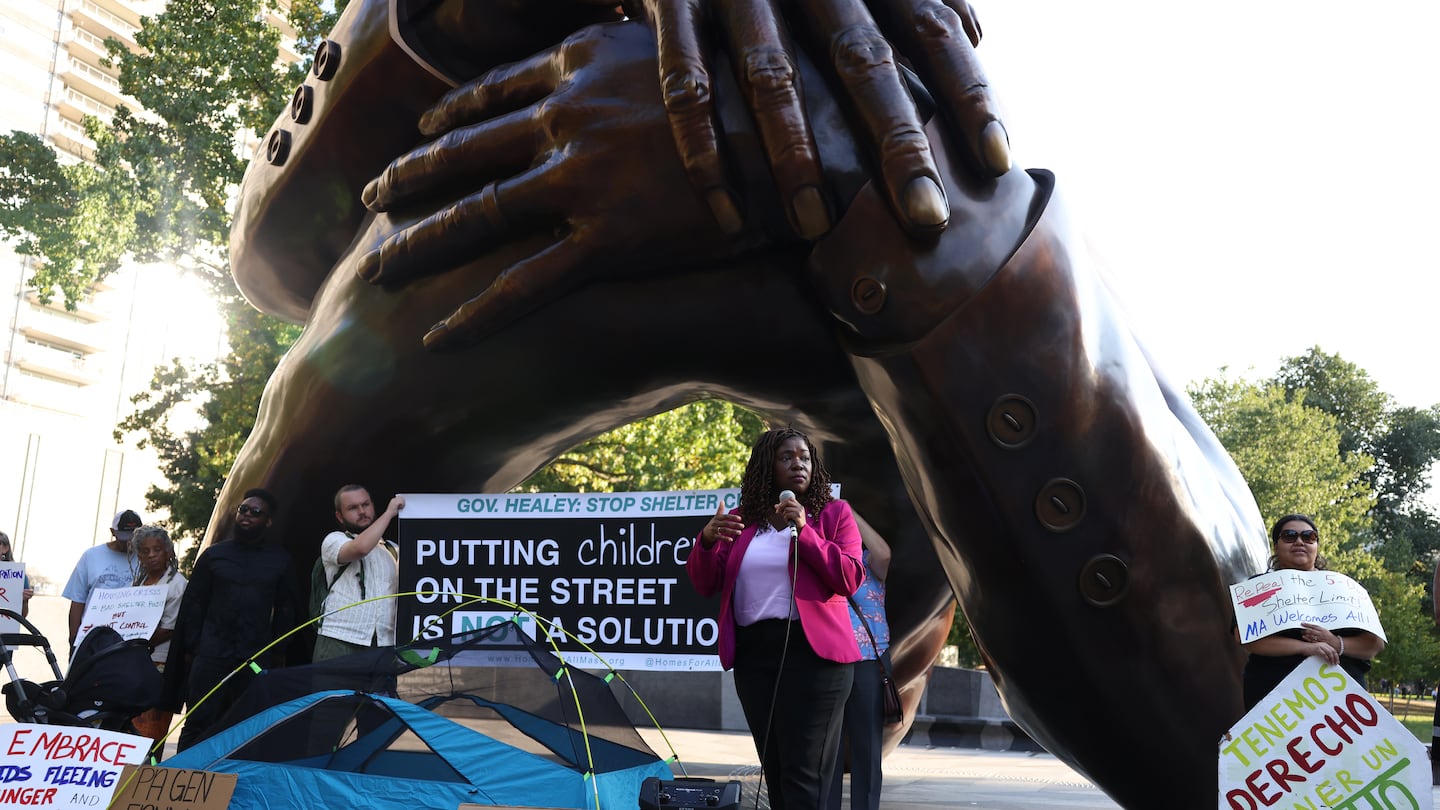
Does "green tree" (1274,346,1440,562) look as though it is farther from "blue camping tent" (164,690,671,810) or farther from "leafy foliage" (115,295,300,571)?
"blue camping tent" (164,690,671,810)

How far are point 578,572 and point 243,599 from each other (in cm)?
143

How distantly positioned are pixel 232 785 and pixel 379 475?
1631 mm

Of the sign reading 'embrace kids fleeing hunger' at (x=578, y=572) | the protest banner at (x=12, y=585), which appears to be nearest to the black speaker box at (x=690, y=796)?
the sign reading 'embrace kids fleeing hunger' at (x=578, y=572)

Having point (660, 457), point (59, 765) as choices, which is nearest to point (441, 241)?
point (59, 765)

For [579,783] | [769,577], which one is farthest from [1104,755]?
[579,783]

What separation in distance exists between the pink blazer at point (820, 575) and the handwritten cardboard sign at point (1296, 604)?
47.1 inches

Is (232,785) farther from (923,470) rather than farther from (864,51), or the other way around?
(864,51)

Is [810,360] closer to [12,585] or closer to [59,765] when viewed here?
[59,765]

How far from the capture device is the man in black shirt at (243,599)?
4977 millimetres

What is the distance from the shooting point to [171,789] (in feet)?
12.2

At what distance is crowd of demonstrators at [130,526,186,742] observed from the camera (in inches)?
220

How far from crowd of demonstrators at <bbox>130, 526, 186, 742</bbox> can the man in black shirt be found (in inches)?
27.8

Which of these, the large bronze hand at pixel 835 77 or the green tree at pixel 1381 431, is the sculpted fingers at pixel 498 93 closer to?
the large bronze hand at pixel 835 77

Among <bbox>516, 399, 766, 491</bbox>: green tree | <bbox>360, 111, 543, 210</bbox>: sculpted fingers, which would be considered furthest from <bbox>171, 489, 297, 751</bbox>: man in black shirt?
<bbox>516, 399, 766, 491</bbox>: green tree
